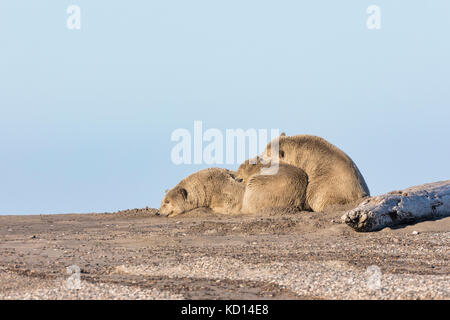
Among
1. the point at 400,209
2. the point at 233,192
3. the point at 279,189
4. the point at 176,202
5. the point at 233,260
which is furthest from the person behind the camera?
the point at 176,202

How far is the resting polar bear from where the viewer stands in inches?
705

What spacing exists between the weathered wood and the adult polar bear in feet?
7.78

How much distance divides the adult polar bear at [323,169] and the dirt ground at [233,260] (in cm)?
71

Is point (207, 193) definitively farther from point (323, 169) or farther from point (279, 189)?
point (323, 169)

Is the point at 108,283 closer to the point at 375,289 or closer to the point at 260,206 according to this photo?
the point at 375,289

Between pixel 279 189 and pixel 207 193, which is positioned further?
pixel 207 193

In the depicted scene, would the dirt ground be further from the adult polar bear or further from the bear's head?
the bear's head

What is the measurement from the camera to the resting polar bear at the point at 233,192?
17.9 metres

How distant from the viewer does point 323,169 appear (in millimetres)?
18094

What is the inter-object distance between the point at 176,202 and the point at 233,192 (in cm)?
206

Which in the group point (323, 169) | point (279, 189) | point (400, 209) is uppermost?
point (323, 169)

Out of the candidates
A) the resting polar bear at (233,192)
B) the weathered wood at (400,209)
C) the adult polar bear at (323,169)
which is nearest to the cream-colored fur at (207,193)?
the resting polar bear at (233,192)

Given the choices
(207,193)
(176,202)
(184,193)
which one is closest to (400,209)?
(207,193)
